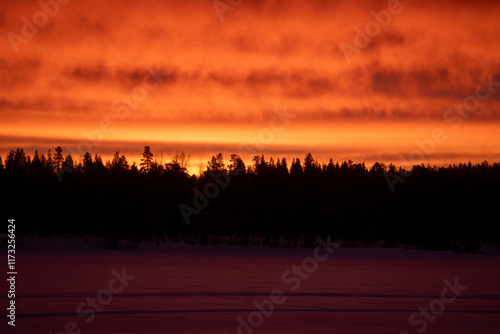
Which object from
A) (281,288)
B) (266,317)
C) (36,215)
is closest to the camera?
(266,317)

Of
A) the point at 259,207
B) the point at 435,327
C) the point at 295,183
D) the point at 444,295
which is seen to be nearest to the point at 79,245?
the point at 259,207

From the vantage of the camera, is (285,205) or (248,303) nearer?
(248,303)

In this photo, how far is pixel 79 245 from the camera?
8000cm

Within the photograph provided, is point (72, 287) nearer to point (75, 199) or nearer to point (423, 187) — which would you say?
point (423, 187)

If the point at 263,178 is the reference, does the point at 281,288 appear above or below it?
below

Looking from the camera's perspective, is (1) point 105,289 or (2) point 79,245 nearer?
(1) point 105,289

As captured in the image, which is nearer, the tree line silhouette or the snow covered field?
the snow covered field

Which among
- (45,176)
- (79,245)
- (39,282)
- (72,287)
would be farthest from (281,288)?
(45,176)

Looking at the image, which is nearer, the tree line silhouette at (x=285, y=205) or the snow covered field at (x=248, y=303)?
the snow covered field at (x=248, y=303)

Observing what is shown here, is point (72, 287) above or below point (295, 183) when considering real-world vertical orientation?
below

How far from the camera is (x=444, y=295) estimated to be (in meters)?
27.0

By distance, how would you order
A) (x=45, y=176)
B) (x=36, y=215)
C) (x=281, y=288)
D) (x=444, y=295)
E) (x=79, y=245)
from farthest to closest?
(x=45, y=176) → (x=36, y=215) → (x=79, y=245) → (x=281, y=288) → (x=444, y=295)

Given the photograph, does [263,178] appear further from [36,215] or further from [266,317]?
[266,317]

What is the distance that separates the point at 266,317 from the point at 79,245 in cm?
6447
